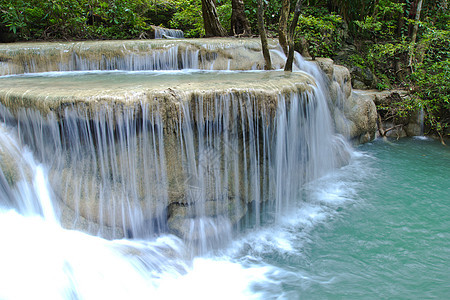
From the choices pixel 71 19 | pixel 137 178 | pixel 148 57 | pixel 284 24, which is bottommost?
pixel 137 178

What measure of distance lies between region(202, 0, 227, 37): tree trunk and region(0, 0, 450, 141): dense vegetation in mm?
1195

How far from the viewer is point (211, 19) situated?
30.7ft

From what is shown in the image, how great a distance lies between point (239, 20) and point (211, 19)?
2.60 feet

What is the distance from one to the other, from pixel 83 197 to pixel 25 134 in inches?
40.0

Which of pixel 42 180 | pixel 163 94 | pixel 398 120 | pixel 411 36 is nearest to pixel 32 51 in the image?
pixel 42 180

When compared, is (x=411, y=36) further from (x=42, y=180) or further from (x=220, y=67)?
(x=42, y=180)

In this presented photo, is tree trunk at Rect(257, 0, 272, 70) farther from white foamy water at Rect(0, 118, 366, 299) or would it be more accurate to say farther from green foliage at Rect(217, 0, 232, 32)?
green foliage at Rect(217, 0, 232, 32)

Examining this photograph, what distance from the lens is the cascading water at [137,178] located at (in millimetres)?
3457

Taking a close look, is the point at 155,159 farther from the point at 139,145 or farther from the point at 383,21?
the point at 383,21

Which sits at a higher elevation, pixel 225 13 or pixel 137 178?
pixel 225 13

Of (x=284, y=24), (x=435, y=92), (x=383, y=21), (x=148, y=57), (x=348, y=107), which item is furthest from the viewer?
(x=383, y=21)

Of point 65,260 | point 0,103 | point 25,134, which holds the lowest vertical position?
point 65,260

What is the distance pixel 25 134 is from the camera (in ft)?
12.7

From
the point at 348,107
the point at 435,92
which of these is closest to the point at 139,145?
the point at 348,107
